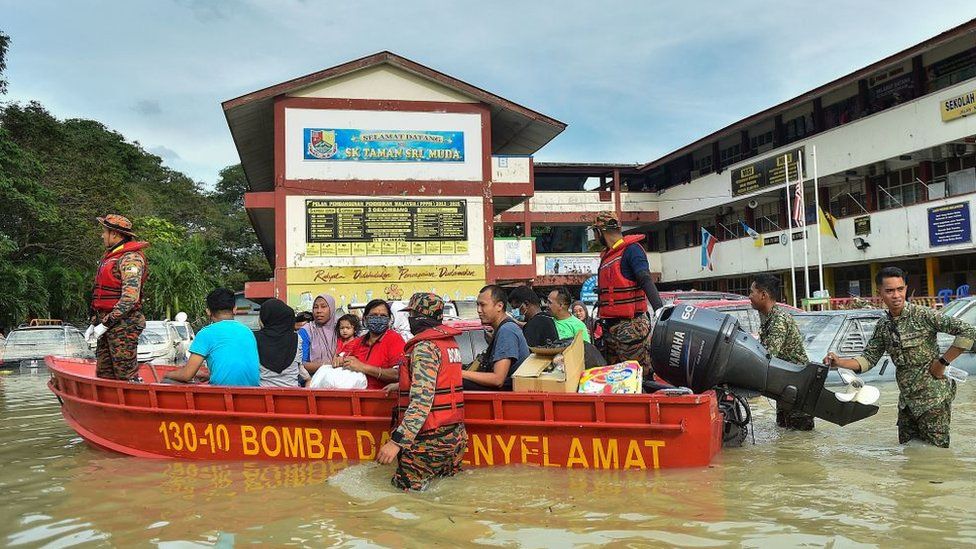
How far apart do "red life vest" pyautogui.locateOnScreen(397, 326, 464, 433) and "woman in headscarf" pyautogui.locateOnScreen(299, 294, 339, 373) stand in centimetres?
297

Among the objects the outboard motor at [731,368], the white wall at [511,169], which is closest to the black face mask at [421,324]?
the outboard motor at [731,368]

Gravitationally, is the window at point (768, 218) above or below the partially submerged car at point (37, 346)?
above

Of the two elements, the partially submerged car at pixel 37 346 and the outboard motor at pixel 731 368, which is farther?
the partially submerged car at pixel 37 346

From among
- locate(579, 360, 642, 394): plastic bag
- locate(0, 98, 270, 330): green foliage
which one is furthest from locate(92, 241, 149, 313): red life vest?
locate(0, 98, 270, 330): green foliage

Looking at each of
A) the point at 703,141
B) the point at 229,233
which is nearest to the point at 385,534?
the point at 703,141

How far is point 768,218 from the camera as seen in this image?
28.7 m

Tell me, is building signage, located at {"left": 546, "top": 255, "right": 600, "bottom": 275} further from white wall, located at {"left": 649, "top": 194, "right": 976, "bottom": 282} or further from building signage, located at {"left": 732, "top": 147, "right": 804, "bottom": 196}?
building signage, located at {"left": 732, "top": 147, "right": 804, "bottom": 196}

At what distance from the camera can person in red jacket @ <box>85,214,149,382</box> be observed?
23.2 ft

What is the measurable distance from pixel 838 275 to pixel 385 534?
25.5 metres

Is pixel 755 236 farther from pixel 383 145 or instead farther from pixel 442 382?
pixel 442 382

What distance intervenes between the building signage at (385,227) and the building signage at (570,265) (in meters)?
10.4

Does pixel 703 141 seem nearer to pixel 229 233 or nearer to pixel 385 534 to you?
pixel 385 534

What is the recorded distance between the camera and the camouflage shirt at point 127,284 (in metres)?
6.86

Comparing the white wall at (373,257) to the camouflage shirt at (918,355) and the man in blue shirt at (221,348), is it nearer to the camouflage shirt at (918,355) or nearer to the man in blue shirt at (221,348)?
the man in blue shirt at (221,348)
